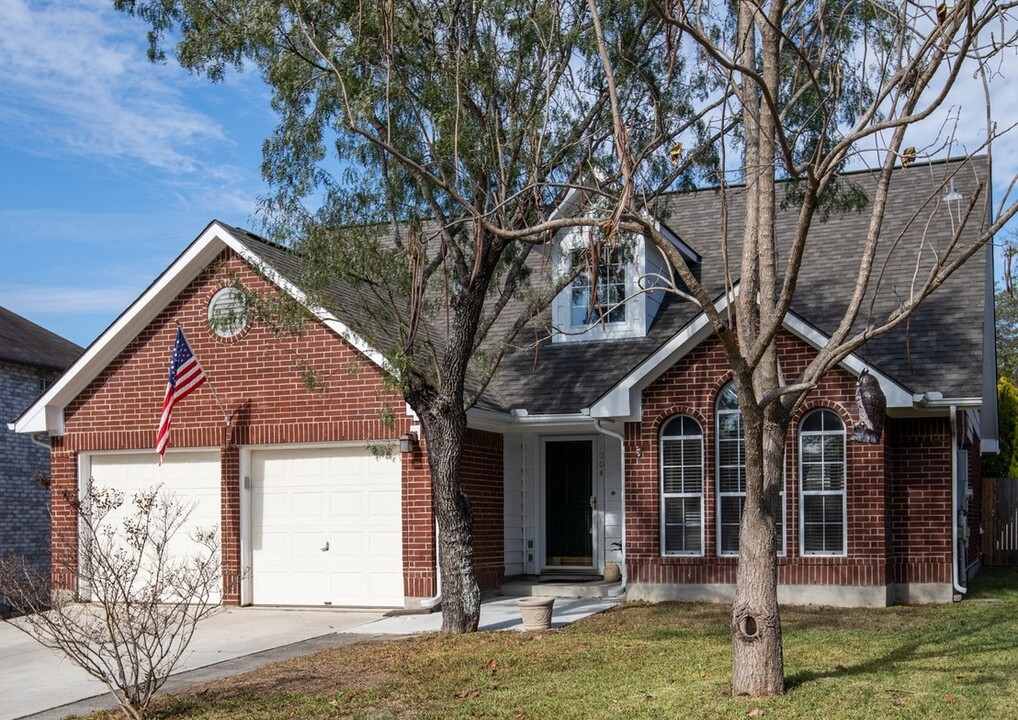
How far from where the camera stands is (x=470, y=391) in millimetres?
16188

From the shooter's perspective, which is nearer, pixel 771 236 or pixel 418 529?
pixel 771 236

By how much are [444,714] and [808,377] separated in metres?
3.81

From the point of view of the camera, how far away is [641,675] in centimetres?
973

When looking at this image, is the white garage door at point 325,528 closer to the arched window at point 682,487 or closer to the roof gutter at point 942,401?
the arched window at point 682,487

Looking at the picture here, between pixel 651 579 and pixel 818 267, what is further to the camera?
pixel 818 267

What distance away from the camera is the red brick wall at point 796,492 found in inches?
554

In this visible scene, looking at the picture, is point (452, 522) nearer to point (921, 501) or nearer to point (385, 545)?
point (385, 545)

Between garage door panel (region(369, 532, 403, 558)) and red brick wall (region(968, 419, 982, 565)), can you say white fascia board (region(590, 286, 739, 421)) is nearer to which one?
garage door panel (region(369, 532, 403, 558))

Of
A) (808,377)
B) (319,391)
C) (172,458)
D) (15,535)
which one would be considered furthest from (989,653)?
(15,535)

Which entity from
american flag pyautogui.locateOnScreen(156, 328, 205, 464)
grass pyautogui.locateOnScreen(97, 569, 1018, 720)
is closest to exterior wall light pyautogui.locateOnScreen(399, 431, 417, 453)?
american flag pyautogui.locateOnScreen(156, 328, 205, 464)

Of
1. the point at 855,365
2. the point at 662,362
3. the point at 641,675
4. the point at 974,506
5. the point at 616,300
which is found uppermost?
the point at 616,300

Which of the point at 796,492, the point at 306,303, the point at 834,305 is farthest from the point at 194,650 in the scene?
the point at 834,305

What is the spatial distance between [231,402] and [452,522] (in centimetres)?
577

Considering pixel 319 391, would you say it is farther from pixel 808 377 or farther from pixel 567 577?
pixel 808 377
